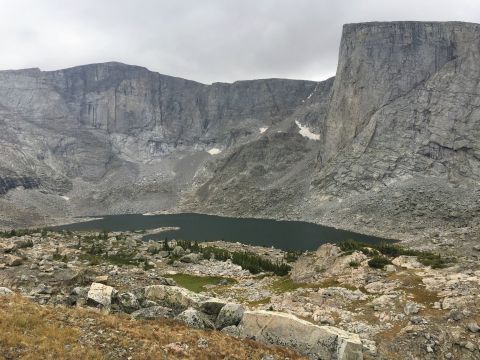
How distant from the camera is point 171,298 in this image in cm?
2178

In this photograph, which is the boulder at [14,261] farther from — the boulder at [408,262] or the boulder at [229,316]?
the boulder at [408,262]

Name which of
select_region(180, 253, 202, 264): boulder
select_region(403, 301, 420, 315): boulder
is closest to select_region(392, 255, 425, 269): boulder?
select_region(403, 301, 420, 315): boulder

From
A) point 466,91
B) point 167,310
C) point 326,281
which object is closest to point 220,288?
point 326,281

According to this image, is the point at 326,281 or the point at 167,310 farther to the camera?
the point at 326,281

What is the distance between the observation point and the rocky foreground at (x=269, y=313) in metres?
15.8

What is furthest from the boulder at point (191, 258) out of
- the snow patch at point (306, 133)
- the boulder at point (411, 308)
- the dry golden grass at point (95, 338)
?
the snow patch at point (306, 133)

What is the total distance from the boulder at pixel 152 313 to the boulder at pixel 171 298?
1.41 m

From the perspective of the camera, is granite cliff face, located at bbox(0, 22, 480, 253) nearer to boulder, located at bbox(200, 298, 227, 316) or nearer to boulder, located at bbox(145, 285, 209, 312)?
boulder, located at bbox(200, 298, 227, 316)

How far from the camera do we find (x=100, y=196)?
180m

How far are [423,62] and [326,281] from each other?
136884 mm

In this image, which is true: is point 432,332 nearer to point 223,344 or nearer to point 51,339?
point 223,344

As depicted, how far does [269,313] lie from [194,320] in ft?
11.4

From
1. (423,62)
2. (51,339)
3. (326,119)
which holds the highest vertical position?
(423,62)

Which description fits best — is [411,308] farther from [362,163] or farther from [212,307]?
[362,163]
